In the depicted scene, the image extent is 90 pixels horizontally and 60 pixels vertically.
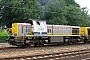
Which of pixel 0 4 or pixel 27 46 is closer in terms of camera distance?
pixel 27 46

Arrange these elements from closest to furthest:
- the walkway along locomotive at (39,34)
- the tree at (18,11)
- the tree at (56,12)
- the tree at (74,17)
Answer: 1. the walkway along locomotive at (39,34)
2. the tree at (18,11)
3. the tree at (56,12)
4. the tree at (74,17)

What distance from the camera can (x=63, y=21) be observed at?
50.2 metres

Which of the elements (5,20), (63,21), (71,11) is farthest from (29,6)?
(71,11)

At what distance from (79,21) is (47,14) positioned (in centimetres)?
1011

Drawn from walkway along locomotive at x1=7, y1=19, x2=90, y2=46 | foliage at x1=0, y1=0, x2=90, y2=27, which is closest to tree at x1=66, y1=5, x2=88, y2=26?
foliage at x1=0, y1=0, x2=90, y2=27

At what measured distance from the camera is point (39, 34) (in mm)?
23703

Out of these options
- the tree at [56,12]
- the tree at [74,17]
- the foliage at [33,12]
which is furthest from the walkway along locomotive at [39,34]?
the tree at [74,17]

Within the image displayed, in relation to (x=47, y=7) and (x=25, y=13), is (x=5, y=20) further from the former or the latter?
(x=47, y=7)

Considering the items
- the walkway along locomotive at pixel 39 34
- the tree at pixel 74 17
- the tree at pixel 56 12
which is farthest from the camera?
the tree at pixel 74 17

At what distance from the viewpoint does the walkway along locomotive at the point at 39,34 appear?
2216 centimetres

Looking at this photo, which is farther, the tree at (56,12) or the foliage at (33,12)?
the tree at (56,12)

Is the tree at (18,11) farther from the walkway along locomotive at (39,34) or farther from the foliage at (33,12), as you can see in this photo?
the walkway along locomotive at (39,34)

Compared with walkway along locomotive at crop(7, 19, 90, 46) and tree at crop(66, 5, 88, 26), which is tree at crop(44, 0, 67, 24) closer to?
tree at crop(66, 5, 88, 26)


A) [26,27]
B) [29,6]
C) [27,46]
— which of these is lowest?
[27,46]
